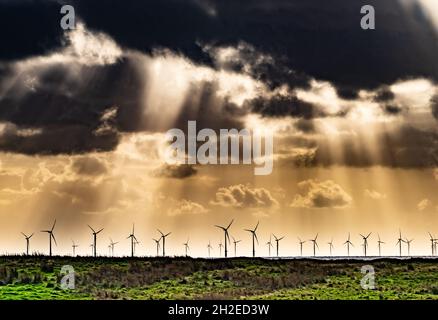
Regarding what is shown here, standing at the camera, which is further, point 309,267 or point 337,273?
point 309,267

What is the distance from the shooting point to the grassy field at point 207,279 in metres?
65.5

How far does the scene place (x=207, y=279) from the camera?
76312 mm

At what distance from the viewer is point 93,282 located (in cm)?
7288

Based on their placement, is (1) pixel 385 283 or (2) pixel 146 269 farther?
(2) pixel 146 269

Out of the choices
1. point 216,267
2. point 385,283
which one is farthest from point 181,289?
point 385,283

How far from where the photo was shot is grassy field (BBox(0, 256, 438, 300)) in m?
65.5

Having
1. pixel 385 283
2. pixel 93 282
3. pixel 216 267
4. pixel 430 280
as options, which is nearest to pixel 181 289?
pixel 93 282

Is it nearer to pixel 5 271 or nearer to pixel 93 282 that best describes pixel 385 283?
pixel 93 282

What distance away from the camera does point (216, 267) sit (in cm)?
8400

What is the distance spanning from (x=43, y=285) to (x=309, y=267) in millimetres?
32715

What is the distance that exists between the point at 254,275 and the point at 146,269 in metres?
11.6
